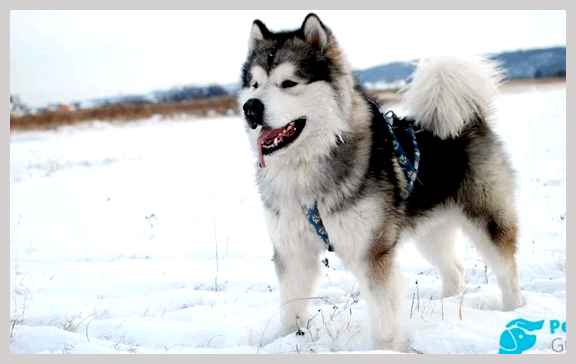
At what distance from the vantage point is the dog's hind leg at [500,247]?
13.5ft

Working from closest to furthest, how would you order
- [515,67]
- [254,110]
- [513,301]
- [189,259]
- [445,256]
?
[254,110], [513,301], [445,256], [515,67], [189,259]

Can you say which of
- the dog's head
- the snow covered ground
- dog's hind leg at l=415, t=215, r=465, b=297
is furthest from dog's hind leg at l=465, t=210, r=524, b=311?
the dog's head

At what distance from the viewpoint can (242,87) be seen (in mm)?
3773

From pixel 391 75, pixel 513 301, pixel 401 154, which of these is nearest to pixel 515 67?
pixel 391 75

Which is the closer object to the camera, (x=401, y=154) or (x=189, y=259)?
(x=401, y=154)

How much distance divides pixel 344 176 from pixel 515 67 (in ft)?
8.16

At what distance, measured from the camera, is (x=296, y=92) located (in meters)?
3.30

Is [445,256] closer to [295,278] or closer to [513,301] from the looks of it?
[513,301]

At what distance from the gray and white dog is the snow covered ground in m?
0.37

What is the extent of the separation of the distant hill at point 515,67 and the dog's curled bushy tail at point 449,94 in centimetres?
28

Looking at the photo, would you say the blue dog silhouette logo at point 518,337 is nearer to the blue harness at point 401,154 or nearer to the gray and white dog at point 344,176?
the gray and white dog at point 344,176

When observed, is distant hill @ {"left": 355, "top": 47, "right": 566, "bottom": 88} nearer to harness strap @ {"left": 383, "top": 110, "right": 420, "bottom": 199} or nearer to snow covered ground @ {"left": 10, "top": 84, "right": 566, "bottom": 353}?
snow covered ground @ {"left": 10, "top": 84, "right": 566, "bottom": 353}

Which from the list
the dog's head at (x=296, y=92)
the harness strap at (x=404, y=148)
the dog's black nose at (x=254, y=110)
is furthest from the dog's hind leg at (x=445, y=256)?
the dog's black nose at (x=254, y=110)

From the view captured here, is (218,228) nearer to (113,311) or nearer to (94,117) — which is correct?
(94,117)
